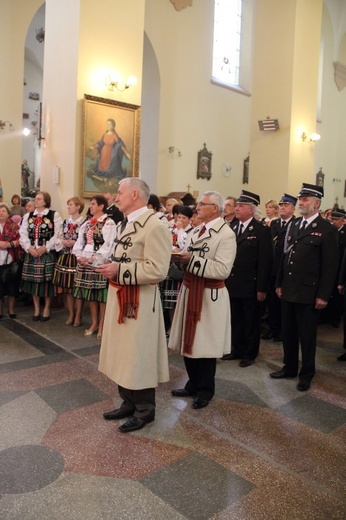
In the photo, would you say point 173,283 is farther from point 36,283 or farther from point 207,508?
point 207,508

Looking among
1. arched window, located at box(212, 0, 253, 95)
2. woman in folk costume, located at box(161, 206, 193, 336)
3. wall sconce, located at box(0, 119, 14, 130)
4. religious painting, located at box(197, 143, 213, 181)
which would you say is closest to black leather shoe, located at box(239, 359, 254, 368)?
woman in folk costume, located at box(161, 206, 193, 336)

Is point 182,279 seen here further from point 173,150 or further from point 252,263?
point 173,150

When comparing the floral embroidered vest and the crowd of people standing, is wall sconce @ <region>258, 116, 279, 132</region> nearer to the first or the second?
the crowd of people standing

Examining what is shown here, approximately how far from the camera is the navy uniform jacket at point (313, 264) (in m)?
4.07

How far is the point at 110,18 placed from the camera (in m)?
7.02

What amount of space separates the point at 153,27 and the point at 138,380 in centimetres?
1058

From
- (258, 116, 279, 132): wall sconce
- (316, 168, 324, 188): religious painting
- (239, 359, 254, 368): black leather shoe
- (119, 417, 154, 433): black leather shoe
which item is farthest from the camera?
(316, 168, 324, 188): religious painting

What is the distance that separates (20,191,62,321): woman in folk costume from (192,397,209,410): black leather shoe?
10.2ft

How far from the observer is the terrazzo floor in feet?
→ 7.98

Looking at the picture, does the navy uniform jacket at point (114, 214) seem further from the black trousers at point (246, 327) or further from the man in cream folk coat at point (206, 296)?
the man in cream folk coat at point (206, 296)

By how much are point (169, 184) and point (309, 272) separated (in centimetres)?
864

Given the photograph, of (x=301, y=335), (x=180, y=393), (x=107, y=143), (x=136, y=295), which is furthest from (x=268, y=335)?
(x=107, y=143)

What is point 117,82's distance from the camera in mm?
7199

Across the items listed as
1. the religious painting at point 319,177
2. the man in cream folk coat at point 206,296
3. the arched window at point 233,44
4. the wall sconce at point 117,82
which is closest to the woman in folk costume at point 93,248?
the man in cream folk coat at point 206,296
